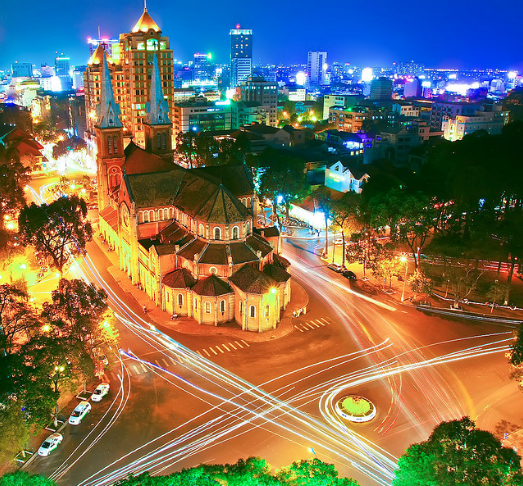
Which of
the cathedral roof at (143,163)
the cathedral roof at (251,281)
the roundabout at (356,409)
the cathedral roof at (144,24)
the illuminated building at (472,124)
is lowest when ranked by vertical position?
the roundabout at (356,409)

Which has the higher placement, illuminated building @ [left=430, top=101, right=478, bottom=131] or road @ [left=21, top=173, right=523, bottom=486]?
illuminated building @ [left=430, top=101, right=478, bottom=131]

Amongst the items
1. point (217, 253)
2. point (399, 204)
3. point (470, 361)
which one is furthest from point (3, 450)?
point (399, 204)

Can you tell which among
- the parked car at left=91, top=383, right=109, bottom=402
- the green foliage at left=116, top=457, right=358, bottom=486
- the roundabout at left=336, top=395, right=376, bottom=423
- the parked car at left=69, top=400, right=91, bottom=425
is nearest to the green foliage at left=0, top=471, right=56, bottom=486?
the green foliage at left=116, top=457, right=358, bottom=486

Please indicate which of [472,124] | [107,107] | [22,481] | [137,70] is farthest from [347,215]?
[472,124]

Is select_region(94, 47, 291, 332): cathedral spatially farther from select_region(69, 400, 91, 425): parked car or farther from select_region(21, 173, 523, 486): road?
select_region(69, 400, 91, 425): parked car

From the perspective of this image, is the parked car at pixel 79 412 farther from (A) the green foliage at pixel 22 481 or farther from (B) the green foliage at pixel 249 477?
(B) the green foliage at pixel 249 477

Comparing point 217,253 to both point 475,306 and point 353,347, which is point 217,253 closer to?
point 353,347

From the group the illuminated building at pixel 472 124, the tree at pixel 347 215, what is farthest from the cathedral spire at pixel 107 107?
the illuminated building at pixel 472 124
